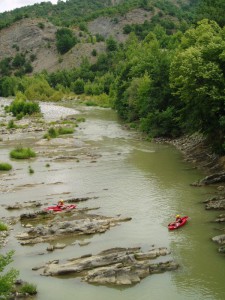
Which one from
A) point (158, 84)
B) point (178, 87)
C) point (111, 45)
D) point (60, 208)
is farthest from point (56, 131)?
point (111, 45)

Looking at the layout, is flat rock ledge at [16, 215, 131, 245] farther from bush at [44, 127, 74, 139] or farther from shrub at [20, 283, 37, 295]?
bush at [44, 127, 74, 139]

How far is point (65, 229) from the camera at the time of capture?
28188mm

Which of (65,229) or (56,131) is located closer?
(65,229)

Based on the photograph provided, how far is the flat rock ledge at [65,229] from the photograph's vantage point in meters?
27.2

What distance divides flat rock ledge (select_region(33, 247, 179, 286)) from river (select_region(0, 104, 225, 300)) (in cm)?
42

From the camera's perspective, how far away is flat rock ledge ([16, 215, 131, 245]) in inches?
1070

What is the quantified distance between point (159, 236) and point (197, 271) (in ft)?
15.0

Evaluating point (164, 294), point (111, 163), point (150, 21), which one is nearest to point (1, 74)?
point (150, 21)

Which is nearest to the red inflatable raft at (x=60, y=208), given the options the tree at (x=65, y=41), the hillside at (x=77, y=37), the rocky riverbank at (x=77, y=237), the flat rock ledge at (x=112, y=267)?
the rocky riverbank at (x=77, y=237)

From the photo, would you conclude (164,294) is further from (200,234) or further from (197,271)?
(200,234)

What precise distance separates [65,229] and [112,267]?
606 cm

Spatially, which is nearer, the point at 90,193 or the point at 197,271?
the point at 197,271

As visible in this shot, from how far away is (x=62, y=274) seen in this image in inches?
894

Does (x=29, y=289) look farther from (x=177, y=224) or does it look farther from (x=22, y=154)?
(x=22, y=154)
